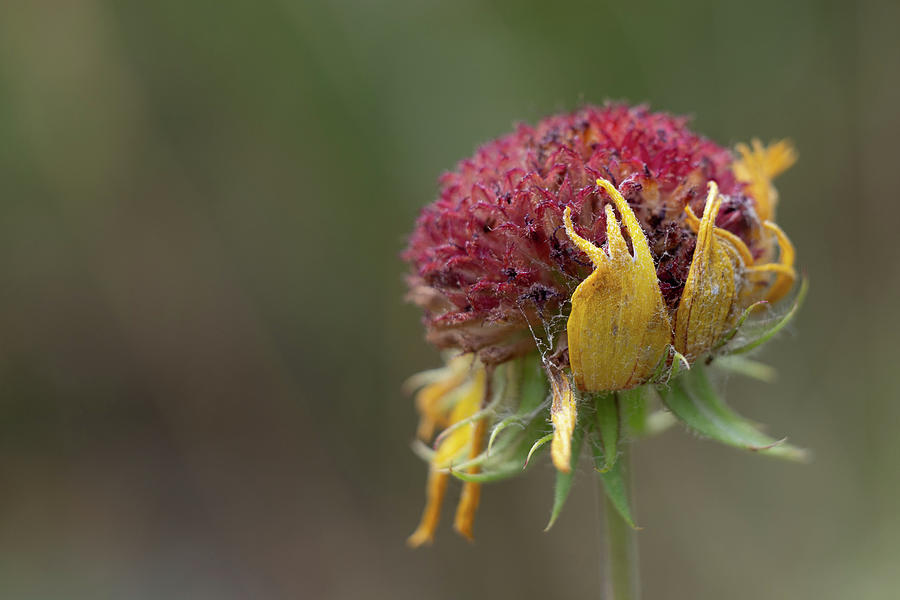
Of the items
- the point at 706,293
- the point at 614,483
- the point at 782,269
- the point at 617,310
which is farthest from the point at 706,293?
the point at 614,483

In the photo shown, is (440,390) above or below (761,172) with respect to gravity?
below

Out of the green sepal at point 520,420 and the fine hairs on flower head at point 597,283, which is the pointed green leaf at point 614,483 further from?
the green sepal at point 520,420

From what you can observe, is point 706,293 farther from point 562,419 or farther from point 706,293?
point 562,419

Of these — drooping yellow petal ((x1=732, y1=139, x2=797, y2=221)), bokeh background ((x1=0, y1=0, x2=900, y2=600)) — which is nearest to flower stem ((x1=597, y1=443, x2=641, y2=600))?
drooping yellow petal ((x1=732, y1=139, x2=797, y2=221))

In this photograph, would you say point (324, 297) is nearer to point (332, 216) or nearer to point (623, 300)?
point (332, 216)

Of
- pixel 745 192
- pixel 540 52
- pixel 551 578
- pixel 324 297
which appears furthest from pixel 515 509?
pixel 745 192

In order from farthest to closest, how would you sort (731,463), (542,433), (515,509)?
(515,509) → (731,463) → (542,433)

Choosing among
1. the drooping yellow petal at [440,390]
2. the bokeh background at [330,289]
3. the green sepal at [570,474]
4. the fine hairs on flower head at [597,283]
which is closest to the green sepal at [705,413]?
the fine hairs on flower head at [597,283]
